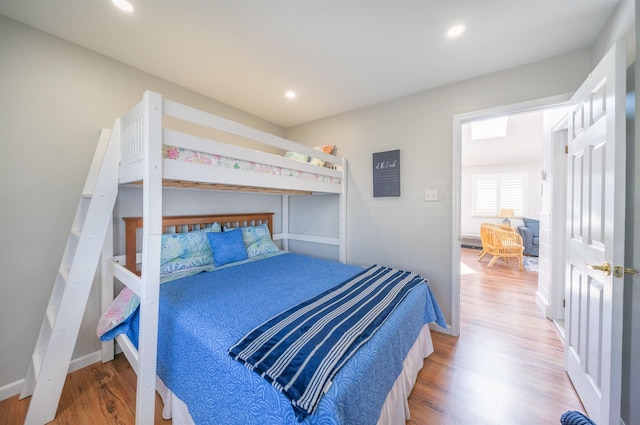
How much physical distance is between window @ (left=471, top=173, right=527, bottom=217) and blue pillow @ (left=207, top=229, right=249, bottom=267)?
23.7 ft

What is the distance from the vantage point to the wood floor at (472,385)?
1.45 metres

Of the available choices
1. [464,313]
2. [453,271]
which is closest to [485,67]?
Answer: [453,271]

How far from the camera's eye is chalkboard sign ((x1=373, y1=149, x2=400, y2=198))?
104 inches

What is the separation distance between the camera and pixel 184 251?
7.21 feet

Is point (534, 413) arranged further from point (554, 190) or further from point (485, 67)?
point (485, 67)

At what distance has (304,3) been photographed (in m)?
1.43

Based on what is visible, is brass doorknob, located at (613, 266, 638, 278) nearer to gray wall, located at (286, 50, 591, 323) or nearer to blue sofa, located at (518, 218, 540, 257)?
gray wall, located at (286, 50, 591, 323)

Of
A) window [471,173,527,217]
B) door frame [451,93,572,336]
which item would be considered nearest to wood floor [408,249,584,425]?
door frame [451,93,572,336]

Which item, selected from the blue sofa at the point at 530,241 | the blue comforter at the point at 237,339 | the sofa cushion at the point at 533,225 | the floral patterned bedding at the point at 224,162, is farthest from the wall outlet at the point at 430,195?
the sofa cushion at the point at 533,225

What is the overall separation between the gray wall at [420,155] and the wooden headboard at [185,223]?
1254 millimetres

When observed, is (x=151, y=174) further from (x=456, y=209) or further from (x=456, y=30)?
(x=456, y=209)

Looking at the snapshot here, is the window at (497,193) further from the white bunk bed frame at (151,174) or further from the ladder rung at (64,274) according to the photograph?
the ladder rung at (64,274)

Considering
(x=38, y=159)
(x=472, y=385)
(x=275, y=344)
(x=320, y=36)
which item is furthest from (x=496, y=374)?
(x=38, y=159)

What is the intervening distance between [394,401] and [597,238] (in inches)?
58.2
